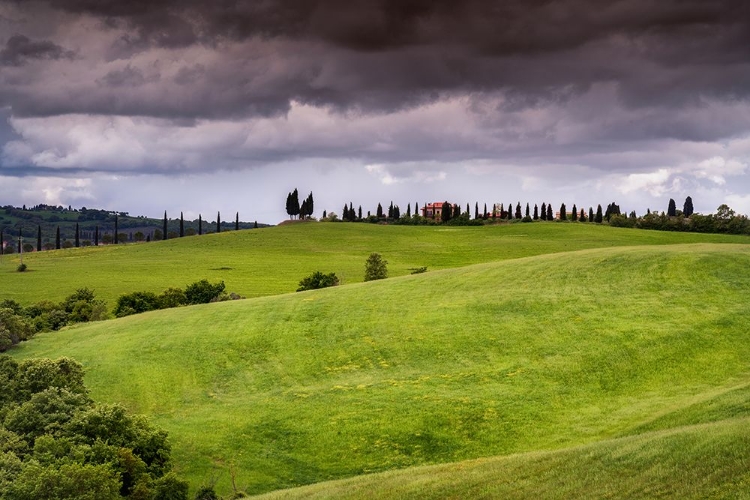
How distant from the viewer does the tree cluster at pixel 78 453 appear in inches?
1138

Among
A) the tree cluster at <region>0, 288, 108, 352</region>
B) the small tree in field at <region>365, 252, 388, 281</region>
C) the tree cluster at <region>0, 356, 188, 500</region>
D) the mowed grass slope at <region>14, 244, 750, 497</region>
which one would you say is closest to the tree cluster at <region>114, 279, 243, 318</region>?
the tree cluster at <region>0, 288, 108, 352</region>

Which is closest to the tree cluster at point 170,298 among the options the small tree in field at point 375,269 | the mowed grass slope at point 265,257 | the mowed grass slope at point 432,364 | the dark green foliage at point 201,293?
the dark green foliage at point 201,293

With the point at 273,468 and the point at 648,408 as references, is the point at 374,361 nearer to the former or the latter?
the point at 273,468

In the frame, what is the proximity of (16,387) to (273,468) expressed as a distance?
58.6ft

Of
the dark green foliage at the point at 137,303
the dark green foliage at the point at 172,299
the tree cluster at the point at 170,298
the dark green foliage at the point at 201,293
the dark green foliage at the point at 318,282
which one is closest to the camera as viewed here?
the dark green foliage at the point at 137,303

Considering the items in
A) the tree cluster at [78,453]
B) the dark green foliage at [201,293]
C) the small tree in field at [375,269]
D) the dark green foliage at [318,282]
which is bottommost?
the tree cluster at [78,453]

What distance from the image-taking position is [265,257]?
160500mm

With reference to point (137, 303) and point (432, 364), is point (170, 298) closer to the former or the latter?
point (137, 303)

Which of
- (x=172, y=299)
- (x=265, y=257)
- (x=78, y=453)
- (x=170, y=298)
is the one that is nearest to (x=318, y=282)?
(x=172, y=299)

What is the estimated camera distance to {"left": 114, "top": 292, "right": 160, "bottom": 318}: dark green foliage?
92525 millimetres

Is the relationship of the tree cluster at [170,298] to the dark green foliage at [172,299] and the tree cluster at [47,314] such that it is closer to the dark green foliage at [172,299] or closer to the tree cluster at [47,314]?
the dark green foliage at [172,299]

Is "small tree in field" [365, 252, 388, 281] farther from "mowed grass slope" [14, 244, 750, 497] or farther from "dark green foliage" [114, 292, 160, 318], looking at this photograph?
"dark green foliage" [114, 292, 160, 318]

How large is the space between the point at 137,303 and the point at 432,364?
56.8m

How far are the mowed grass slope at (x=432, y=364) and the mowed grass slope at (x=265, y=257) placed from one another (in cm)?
4710
